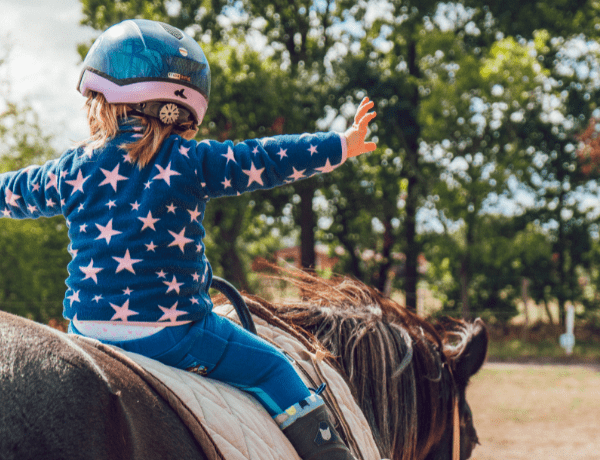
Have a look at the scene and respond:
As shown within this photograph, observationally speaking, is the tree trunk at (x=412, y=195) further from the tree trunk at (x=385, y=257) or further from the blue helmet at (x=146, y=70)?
the blue helmet at (x=146, y=70)

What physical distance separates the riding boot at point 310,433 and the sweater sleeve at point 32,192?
85 cm

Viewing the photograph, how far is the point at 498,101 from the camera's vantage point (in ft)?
41.6

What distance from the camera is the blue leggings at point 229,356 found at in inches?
50.0

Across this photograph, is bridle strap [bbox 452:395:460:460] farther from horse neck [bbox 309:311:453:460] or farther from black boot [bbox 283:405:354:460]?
black boot [bbox 283:405:354:460]

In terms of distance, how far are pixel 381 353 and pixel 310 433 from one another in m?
0.72

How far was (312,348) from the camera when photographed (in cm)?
179

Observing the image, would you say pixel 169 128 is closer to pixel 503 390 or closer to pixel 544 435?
pixel 544 435

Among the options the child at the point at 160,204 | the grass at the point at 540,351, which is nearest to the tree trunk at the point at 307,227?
the grass at the point at 540,351

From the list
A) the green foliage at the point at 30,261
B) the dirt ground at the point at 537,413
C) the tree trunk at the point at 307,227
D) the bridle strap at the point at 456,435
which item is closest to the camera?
the bridle strap at the point at 456,435

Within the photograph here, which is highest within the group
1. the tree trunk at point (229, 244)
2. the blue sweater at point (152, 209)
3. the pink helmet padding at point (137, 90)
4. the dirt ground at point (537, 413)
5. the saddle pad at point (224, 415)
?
the pink helmet padding at point (137, 90)

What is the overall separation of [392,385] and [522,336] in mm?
12865

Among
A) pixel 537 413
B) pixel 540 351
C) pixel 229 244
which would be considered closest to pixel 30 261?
pixel 229 244

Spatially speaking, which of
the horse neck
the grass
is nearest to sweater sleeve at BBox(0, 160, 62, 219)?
the horse neck

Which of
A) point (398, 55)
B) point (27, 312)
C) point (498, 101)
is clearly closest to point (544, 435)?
point (498, 101)
